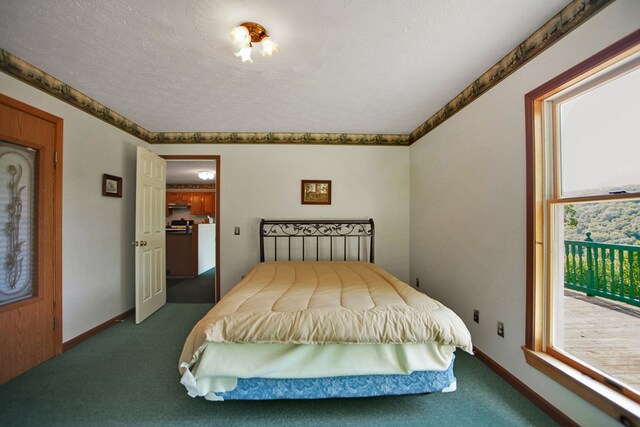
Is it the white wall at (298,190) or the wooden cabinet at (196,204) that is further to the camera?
the wooden cabinet at (196,204)

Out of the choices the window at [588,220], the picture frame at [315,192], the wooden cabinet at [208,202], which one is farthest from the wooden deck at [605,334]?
the wooden cabinet at [208,202]

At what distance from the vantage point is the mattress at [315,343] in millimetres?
1388

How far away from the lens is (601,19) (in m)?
1.22

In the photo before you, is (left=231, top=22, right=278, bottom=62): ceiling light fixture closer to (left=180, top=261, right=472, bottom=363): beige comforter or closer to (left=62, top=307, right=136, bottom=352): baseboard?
(left=180, top=261, right=472, bottom=363): beige comforter

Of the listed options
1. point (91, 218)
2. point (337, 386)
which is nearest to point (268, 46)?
point (337, 386)

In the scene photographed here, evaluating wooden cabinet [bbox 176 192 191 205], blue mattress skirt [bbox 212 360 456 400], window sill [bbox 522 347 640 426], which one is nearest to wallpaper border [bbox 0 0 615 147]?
window sill [bbox 522 347 640 426]

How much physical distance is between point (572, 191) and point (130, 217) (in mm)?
4316

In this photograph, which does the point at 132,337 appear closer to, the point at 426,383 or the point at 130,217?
the point at 130,217

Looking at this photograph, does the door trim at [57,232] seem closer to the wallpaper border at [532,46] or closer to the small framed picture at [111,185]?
the small framed picture at [111,185]

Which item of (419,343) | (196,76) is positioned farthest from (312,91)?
(419,343)

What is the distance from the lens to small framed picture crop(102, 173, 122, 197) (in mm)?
2643

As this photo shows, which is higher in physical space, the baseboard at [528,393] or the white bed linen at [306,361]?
the white bed linen at [306,361]

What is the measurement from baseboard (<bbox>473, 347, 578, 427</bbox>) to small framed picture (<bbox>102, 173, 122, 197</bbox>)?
409cm

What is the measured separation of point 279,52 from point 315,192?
196 cm
